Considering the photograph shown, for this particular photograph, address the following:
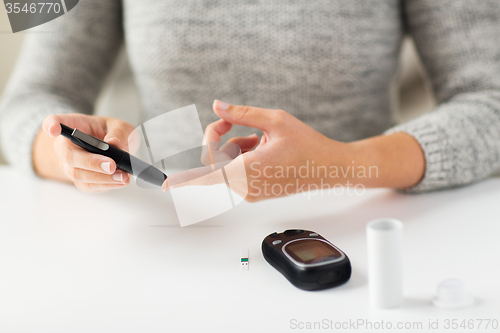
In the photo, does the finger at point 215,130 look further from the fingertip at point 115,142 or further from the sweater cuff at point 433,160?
the sweater cuff at point 433,160

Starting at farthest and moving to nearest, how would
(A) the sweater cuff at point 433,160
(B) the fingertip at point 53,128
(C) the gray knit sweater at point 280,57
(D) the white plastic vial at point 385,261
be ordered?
1. (C) the gray knit sweater at point 280,57
2. (A) the sweater cuff at point 433,160
3. (B) the fingertip at point 53,128
4. (D) the white plastic vial at point 385,261

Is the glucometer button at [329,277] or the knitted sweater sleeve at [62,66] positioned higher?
the knitted sweater sleeve at [62,66]

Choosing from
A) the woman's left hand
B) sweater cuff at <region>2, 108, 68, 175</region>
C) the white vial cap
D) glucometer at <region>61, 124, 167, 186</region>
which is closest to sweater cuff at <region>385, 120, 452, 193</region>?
the woman's left hand

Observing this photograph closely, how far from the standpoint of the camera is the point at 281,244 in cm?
34

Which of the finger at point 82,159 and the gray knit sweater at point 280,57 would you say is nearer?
the finger at point 82,159

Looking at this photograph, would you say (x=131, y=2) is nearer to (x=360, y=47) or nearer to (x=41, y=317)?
(x=360, y=47)

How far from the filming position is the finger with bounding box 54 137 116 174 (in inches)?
14.9

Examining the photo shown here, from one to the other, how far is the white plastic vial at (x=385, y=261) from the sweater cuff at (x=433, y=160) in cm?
25

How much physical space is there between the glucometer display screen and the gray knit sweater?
0.33 meters

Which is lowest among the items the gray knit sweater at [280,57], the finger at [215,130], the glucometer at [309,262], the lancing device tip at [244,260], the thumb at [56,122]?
the lancing device tip at [244,260]

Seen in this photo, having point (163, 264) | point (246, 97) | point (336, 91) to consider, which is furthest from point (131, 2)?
point (163, 264)

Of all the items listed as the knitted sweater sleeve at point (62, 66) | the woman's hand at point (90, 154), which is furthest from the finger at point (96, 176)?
the knitted sweater sleeve at point (62, 66)

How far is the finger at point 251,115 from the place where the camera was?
1.28ft

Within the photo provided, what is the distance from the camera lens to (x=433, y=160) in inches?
18.7
